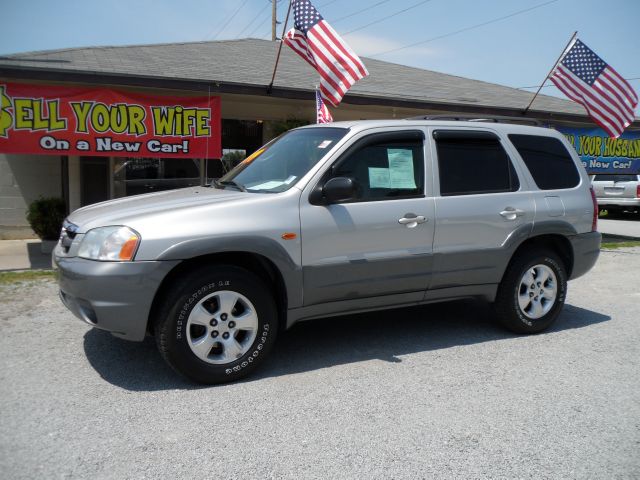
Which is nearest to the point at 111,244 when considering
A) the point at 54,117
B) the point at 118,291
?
the point at 118,291

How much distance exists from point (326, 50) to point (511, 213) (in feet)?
13.0

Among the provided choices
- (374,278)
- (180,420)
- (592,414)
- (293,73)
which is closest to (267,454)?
(180,420)

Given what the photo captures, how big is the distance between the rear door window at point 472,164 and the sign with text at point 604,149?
29.1 feet

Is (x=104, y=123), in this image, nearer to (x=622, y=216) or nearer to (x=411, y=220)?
(x=411, y=220)

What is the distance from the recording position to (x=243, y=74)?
33.7 ft

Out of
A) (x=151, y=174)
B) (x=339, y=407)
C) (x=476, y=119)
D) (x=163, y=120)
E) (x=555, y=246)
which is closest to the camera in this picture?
(x=339, y=407)

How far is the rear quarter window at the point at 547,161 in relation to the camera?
540cm

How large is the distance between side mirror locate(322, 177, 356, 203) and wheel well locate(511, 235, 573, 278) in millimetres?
1982

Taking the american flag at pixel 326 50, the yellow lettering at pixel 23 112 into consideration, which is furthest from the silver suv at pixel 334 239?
the yellow lettering at pixel 23 112

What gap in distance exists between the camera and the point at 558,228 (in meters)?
5.35

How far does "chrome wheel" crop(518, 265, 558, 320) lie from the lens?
5301 mm

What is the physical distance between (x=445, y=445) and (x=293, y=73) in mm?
9863

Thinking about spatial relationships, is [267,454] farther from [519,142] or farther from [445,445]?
[519,142]

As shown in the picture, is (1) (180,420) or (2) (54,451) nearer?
(2) (54,451)
